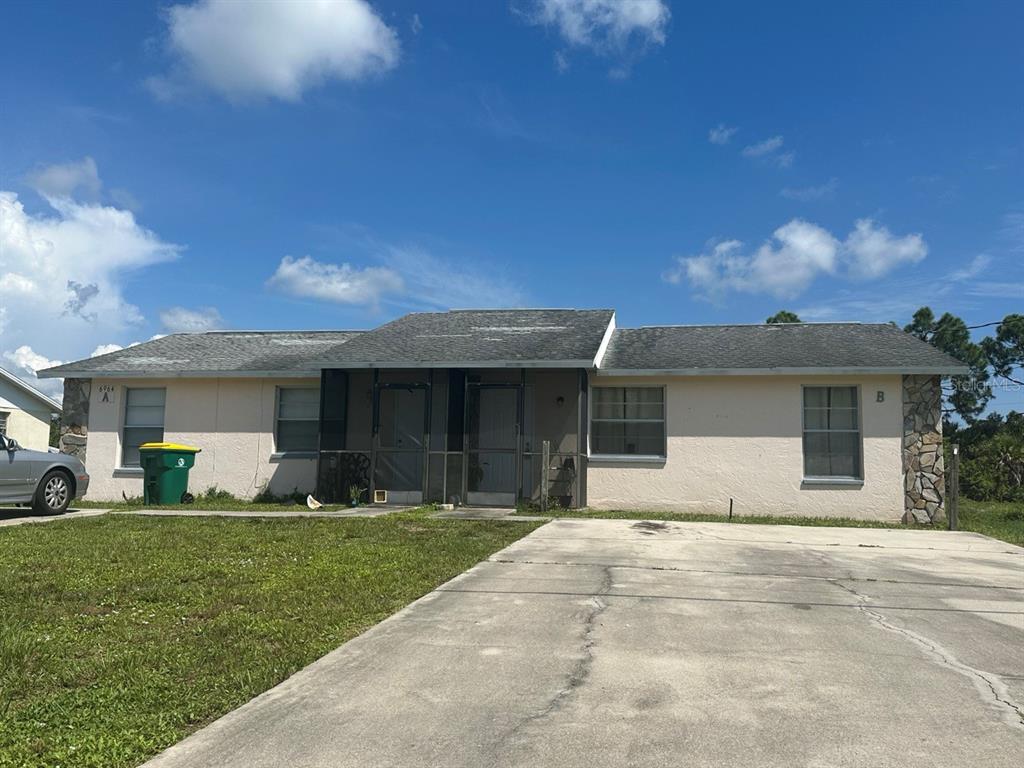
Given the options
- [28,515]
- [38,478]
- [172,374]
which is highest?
[172,374]

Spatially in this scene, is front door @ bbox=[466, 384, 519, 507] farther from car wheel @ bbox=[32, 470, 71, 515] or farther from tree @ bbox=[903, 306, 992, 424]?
tree @ bbox=[903, 306, 992, 424]

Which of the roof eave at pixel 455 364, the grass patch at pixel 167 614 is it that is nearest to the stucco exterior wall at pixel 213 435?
the roof eave at pixel 455 364

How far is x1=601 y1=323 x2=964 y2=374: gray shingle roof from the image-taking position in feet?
45.8

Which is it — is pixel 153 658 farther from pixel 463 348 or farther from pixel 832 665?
pixel 463 348

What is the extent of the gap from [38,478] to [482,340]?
26.3ft

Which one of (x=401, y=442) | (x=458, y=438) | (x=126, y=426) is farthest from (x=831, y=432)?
(x=126, y=426)

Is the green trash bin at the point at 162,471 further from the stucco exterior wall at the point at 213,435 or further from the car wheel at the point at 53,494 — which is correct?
the car wheel at the point at 53,494

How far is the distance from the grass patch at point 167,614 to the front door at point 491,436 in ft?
13.7

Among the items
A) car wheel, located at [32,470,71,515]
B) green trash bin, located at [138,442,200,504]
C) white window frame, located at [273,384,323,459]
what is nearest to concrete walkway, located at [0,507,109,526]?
car wheel, located at [32,470,71,515]

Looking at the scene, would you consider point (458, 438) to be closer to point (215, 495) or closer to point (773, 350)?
point (215, 495)

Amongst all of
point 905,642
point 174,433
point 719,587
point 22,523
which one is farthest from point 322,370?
point 905,642

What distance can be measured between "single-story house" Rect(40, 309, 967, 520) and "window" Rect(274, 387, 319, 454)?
0.10 feet

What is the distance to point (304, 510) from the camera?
1391cm

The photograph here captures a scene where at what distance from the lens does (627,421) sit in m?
15.4
